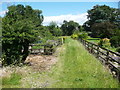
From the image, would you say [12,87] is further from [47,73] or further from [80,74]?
[80,74]

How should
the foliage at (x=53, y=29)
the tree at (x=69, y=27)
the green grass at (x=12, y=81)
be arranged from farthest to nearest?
the tree at (x=69, y=27) < the foliage at (x=53, y=29) < the green grass at (x=12, y=81)

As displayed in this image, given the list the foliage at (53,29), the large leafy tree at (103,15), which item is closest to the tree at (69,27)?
the large leafy tree at (103,15)

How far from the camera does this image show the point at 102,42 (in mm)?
18547

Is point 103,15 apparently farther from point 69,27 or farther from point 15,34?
point 15,34

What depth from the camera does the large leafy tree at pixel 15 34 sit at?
6.77 m

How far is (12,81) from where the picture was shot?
15.9 ft

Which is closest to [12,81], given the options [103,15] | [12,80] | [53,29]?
[12,80]

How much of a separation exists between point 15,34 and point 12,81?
8.46 feet

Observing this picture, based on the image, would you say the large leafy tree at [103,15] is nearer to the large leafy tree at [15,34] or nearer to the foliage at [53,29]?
the foliage at [53,29]

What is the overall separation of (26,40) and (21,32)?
0.45 m

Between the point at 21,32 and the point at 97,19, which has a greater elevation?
the point at 97,19


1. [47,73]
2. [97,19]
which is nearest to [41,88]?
[47,73]

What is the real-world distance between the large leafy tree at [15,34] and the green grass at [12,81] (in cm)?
169

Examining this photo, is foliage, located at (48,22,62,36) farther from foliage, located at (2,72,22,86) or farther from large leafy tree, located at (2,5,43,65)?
foliage, located at (2,72,22,86)
